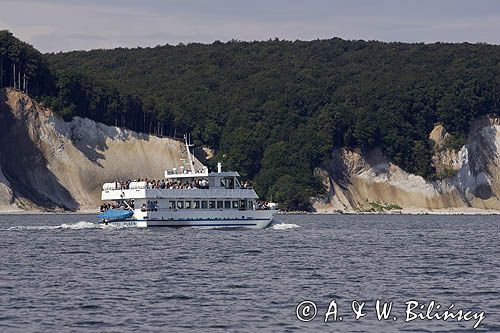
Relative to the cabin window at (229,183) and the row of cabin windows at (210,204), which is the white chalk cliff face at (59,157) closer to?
the cabin window at (229,183)

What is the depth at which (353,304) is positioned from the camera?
38.4 meters

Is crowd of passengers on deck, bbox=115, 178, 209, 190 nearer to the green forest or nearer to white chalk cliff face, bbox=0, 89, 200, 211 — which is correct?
white chalk cliff face, bbox=0, 89, 200, 211

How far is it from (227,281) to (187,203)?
111 ft

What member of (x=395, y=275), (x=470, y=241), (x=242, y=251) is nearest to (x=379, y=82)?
(x=470, y=241)

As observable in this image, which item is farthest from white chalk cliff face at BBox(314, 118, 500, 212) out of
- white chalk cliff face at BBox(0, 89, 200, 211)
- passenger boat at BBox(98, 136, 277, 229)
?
passenger boat at BBox(98, 136, 277, 229)

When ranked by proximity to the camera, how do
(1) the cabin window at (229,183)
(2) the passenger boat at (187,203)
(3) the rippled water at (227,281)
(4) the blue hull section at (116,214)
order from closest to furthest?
(3) the rippled water at (227,281) → (4) the blue hull section at (116,214) → (2) the passenger boat at (187,203) → (1) the cabin window at (229,183)

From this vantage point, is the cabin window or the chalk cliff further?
the chalk cliff

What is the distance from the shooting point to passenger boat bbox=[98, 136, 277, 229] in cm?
7762

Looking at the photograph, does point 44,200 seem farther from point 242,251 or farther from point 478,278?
point 478,278

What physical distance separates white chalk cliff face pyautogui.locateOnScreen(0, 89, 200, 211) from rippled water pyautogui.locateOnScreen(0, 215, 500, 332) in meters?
64.4

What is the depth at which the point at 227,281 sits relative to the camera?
45.3 metres

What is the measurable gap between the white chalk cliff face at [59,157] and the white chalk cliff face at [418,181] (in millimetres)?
28162

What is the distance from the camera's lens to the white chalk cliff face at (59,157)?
445 ft

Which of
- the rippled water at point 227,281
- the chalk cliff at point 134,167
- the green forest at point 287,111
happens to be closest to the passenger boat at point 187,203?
the rippled water at point 227,281
